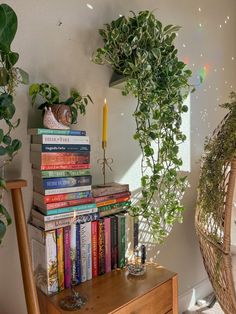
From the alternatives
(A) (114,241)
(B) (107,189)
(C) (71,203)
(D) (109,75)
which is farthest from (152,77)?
(A) (114,241)

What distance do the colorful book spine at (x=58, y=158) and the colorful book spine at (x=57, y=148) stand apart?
12 mm

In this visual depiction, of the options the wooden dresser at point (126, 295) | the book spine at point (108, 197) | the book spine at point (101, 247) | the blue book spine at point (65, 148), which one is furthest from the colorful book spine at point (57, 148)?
the wooden dresser at point (126, 295)

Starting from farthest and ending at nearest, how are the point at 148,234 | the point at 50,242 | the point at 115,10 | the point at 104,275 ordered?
the point at 148,234
the point at 115,10
the point at 104,275
the point at 50,242

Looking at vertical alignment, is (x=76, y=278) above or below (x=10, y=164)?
below

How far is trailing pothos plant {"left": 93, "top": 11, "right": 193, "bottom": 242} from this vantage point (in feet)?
3.60

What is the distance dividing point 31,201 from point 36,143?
24 centimetres

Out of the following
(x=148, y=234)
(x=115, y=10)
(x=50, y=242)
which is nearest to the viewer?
(x=50, y=242)

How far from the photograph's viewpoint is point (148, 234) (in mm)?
1466

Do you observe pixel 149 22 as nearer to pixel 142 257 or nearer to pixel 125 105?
pixel 125 105

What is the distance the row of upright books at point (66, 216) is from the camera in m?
0.97

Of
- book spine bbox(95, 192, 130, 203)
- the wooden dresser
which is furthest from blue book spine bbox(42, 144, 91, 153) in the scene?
the wooden dresser

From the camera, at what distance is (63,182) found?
1010 millimetres

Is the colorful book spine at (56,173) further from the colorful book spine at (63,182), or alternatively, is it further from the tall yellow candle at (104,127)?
the tall yellow candle at (104,127)

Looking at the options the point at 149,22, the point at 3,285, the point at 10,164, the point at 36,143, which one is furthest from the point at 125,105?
the point at 3,285
